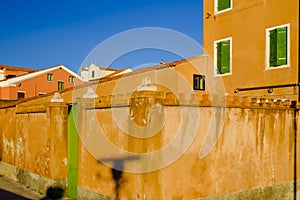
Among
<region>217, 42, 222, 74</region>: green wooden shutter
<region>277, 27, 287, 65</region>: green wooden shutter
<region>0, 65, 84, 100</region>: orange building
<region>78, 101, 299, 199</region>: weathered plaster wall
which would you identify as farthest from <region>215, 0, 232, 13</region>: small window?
<region>0, 65, 84, 100</region>: orange building

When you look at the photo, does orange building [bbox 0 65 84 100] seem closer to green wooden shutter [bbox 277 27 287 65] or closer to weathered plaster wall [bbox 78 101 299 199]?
green wooden shutter [bbox 277 27 287 65]

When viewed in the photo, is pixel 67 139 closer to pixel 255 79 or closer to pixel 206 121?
pixel 206 121

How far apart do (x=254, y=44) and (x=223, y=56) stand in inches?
55.5

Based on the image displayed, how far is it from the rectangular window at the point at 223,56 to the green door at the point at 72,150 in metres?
6.55

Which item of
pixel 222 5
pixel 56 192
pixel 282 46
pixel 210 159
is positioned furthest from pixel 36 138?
pixel 222 5

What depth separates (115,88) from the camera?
17516 millimetres

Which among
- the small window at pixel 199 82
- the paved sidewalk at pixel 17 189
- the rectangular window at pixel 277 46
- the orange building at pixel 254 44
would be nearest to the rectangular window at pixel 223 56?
the orange building at pixel 254 44

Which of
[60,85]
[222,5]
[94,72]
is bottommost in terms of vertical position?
[60,85]

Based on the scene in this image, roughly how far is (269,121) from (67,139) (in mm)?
5257

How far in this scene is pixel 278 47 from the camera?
38.7 ft

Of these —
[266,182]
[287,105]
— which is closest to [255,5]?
[287,105]

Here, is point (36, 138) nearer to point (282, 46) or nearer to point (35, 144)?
point (35, 144)

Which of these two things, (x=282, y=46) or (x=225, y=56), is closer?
(x=282, y=46)

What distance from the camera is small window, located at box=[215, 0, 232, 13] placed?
44.9 feet
